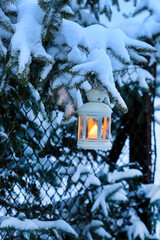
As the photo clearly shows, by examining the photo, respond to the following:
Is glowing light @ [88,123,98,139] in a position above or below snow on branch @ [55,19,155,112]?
below

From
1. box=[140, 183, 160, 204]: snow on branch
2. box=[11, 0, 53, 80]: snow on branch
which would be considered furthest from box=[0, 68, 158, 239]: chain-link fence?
box=[11, 0, 53, 80]: snow on branch

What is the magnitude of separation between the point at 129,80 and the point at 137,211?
1.16 metres

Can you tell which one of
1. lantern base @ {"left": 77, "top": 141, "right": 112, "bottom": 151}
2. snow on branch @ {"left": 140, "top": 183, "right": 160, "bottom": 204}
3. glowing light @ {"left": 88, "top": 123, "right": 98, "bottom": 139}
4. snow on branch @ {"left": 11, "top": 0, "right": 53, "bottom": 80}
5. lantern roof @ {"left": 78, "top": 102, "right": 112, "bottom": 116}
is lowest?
snow on branch @ {"left": 140, "top": 183, "right": 160, "bottom": 204}

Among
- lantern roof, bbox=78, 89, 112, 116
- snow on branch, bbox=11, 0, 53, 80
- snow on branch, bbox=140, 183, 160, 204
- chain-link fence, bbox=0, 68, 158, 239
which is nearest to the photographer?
snow on branch, bbox=11, 0, 53, 80

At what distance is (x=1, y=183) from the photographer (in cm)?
207

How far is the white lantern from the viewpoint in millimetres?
1840

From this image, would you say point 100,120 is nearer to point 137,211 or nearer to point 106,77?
point 106,77

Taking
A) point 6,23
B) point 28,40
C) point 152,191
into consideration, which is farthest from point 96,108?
point 152,191

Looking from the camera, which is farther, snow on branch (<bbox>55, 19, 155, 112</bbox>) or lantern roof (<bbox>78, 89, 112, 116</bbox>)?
lantern roof (<bbox>78, 89, 112, 116</bbox>)

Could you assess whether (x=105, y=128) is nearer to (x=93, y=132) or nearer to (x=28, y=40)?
(x=93, y=132)

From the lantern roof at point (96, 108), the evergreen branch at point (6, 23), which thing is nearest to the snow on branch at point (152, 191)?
the lantern roof at point (96, 108)

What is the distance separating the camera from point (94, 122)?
1894 millimetres

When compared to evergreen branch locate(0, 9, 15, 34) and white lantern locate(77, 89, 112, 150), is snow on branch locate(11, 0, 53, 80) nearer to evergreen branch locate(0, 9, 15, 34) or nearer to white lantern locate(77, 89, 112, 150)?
evergreen branch locate(0, 9, 15, 34)

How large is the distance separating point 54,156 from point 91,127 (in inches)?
29.8
